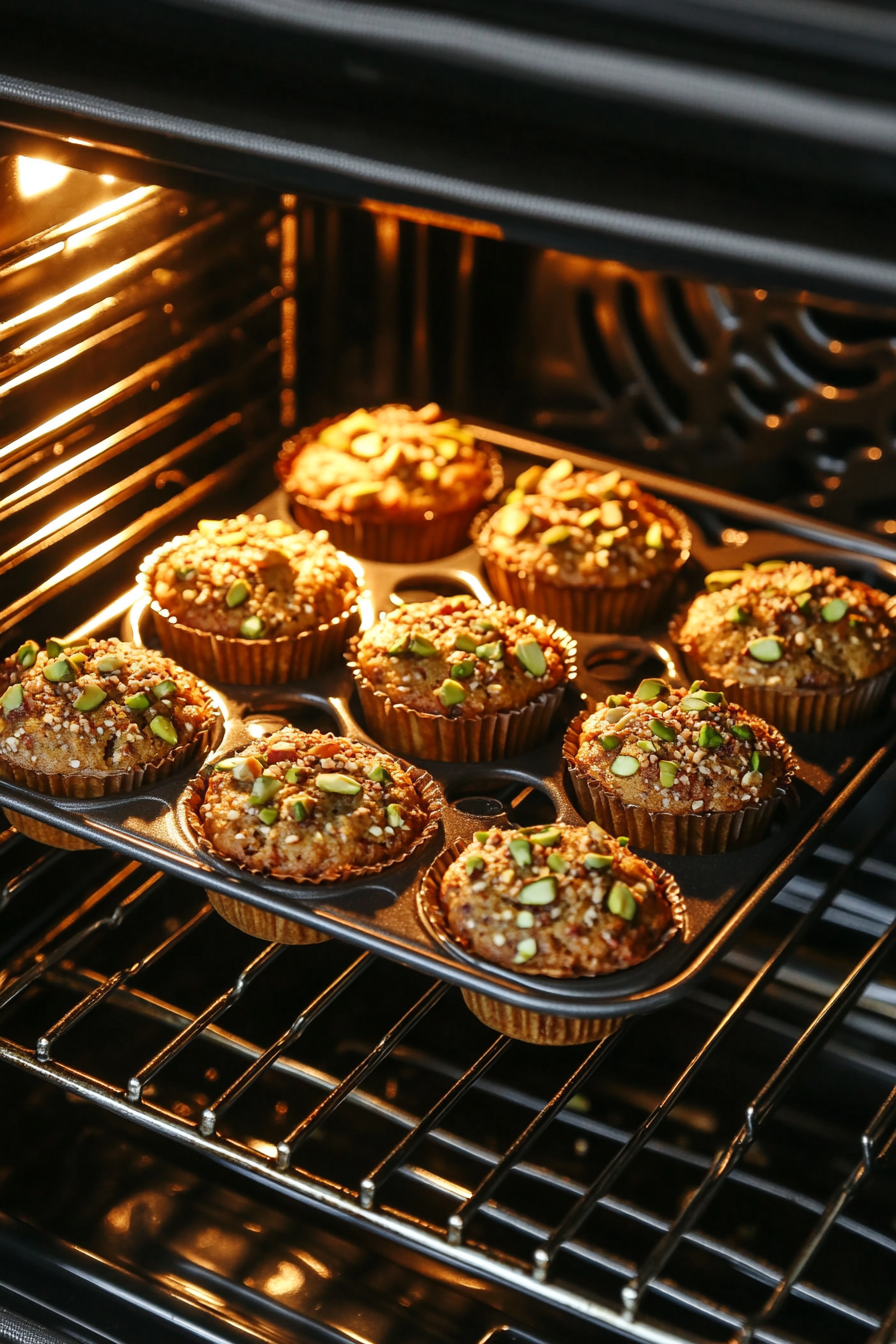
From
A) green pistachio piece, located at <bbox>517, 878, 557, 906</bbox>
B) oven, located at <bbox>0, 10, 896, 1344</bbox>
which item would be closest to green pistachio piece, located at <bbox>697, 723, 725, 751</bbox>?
oven, located at <bbox>0, 10, 896, 1344</bbox>

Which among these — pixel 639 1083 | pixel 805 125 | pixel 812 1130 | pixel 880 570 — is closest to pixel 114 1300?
pixel 639 1083

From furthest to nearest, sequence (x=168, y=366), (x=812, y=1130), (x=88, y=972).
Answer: (x=168, y=366) < (x=88, y=972) < (x=812, y=1130)

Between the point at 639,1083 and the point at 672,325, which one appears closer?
the point at 639,1083

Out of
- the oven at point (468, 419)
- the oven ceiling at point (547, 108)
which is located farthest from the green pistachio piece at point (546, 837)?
the oven ceiling at point (547, 108)

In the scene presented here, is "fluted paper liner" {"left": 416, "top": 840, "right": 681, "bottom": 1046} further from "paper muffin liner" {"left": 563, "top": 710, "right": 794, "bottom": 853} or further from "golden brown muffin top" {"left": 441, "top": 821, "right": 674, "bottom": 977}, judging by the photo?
"paper muffin liner" {"left": 563, "top": 710, "right": 794, "bottom": 853}

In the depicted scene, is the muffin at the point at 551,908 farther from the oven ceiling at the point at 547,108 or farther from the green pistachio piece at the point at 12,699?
the oven ceiling at the point at 547,108

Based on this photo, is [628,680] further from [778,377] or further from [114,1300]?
[114,1300]
